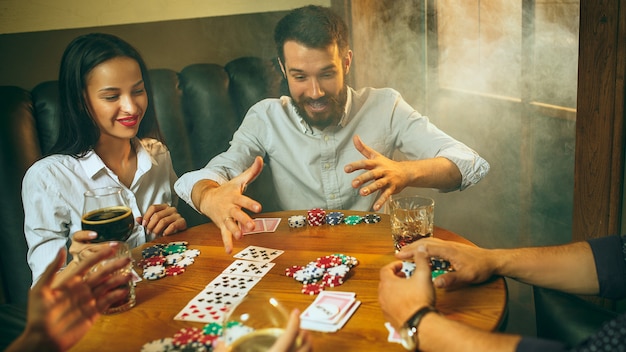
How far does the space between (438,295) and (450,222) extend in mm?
1048

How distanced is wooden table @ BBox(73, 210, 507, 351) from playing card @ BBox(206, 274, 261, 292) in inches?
0.9

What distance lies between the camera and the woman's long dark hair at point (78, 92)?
6.50ft

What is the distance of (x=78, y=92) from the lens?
1.98 m

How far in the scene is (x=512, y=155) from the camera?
2.14 m

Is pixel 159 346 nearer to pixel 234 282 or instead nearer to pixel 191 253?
pixel 234 282

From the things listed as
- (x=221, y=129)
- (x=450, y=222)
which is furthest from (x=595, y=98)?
(x=221, y=129)

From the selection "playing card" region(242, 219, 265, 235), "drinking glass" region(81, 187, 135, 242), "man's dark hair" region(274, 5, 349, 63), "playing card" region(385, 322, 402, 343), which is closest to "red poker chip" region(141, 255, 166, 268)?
"drinking glass" region(81, 187, 135, 242)

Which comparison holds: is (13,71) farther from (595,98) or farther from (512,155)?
(595,98)

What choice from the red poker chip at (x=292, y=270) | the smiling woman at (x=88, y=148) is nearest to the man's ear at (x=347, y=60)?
the smiling woman at (x=88, y=148)

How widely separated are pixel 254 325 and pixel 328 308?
357 mm

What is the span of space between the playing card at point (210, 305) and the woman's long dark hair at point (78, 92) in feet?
3.10

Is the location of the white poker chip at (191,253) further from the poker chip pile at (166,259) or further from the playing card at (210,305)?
the playing card at (210,305)

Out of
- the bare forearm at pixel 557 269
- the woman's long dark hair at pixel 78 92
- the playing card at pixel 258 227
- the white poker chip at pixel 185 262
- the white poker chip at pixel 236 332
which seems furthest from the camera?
the woman's long dark hair at pixel 78 92

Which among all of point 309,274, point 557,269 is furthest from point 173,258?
point 557,269
